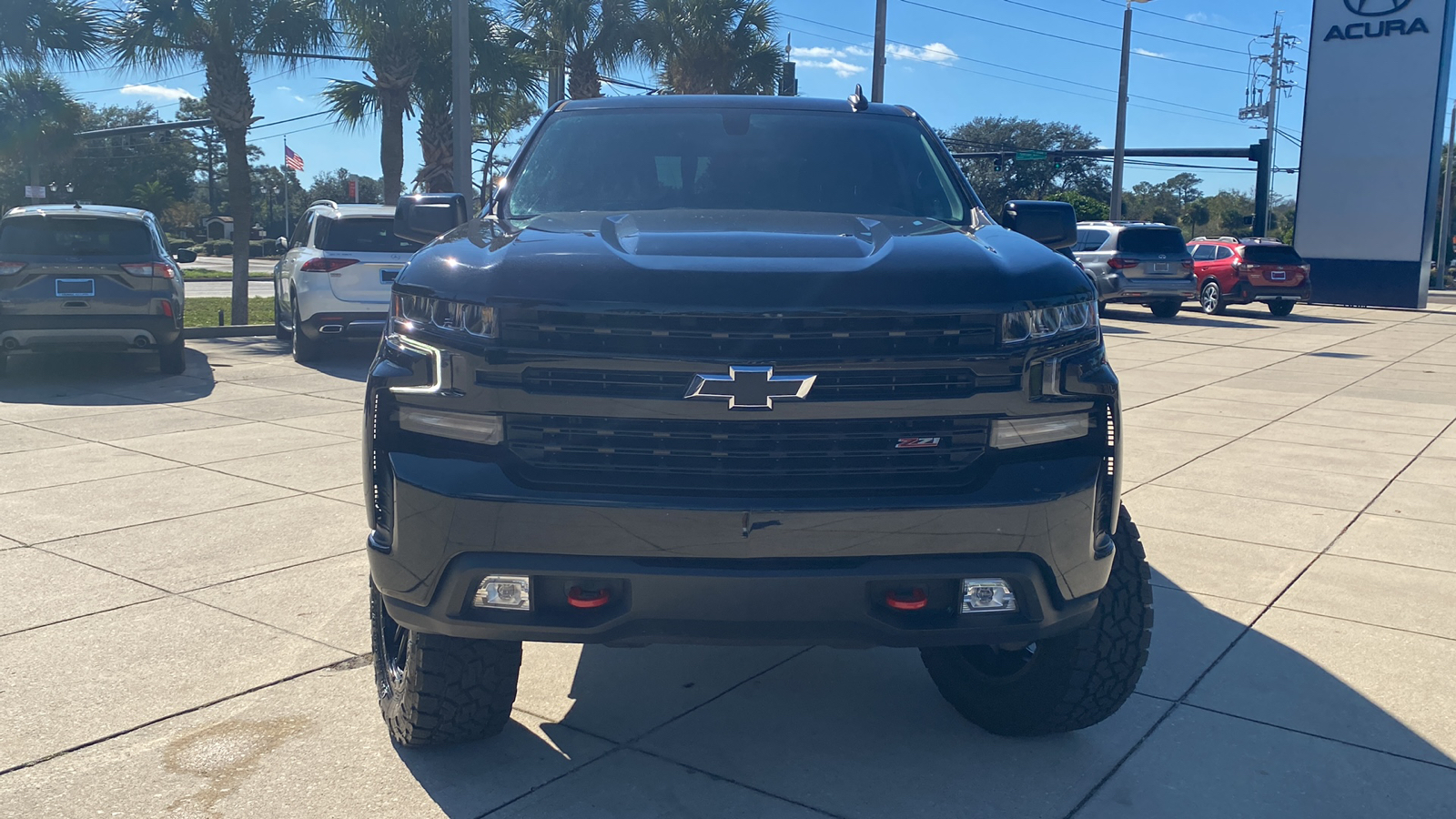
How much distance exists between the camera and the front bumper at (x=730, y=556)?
2654 mm

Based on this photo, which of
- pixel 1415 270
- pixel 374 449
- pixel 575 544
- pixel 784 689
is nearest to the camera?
pixel 575 544

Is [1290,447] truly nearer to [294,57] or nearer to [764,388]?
[764,388]

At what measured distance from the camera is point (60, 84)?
158 feet

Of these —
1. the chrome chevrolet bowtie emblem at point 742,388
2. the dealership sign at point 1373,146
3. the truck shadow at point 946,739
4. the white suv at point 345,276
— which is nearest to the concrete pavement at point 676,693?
the truck shadow at point 946,739

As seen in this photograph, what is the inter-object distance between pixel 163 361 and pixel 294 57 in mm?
8828

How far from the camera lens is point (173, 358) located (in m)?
11.2

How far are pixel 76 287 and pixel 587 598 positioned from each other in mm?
9549

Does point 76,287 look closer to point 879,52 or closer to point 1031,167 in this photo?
point 879,52

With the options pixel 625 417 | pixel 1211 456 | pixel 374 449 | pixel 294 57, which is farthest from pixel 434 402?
pixel 294 57

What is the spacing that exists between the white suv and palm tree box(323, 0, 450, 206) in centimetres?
707

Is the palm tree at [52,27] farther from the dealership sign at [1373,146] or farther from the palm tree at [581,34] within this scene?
the dealership sign at [1373,146]

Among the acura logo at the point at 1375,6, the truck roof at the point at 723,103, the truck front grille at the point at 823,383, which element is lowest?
the truck front grille at the point at 823,383

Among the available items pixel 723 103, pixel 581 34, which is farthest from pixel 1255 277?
pixel 723 103

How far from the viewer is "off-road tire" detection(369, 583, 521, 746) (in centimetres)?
310
